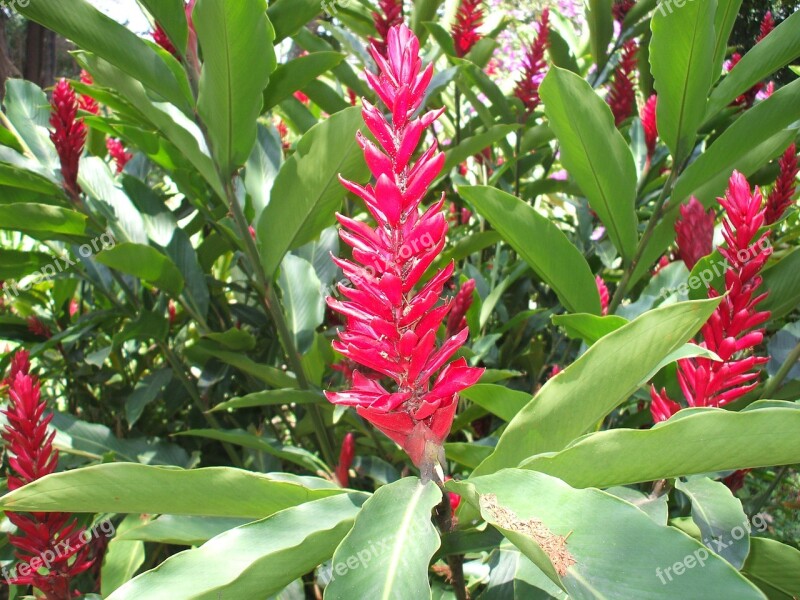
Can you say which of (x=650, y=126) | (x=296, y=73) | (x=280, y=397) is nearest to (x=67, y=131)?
(x=296, y=73)

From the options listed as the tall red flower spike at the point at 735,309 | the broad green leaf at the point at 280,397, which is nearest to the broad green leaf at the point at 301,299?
the broad green leaf at the point at 280,397

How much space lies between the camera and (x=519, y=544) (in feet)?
2.51

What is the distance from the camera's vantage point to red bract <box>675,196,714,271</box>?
1324 mm

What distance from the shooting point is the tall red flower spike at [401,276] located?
862 mm

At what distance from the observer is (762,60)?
154 cm

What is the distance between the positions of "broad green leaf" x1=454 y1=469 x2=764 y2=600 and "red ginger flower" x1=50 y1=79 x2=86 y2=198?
1.65m

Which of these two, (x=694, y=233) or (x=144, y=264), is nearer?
(x=694, y=233)

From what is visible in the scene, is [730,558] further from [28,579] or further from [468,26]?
[468,26]

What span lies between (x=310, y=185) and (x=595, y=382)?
2.84 feet

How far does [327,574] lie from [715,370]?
867 mm

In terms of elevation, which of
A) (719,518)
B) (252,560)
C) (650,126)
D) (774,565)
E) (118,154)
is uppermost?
(650,126)

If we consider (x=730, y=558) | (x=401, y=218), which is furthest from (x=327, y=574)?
(x=401, y=218)

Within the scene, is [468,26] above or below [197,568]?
above

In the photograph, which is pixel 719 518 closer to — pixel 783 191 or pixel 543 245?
pixel 543 245
